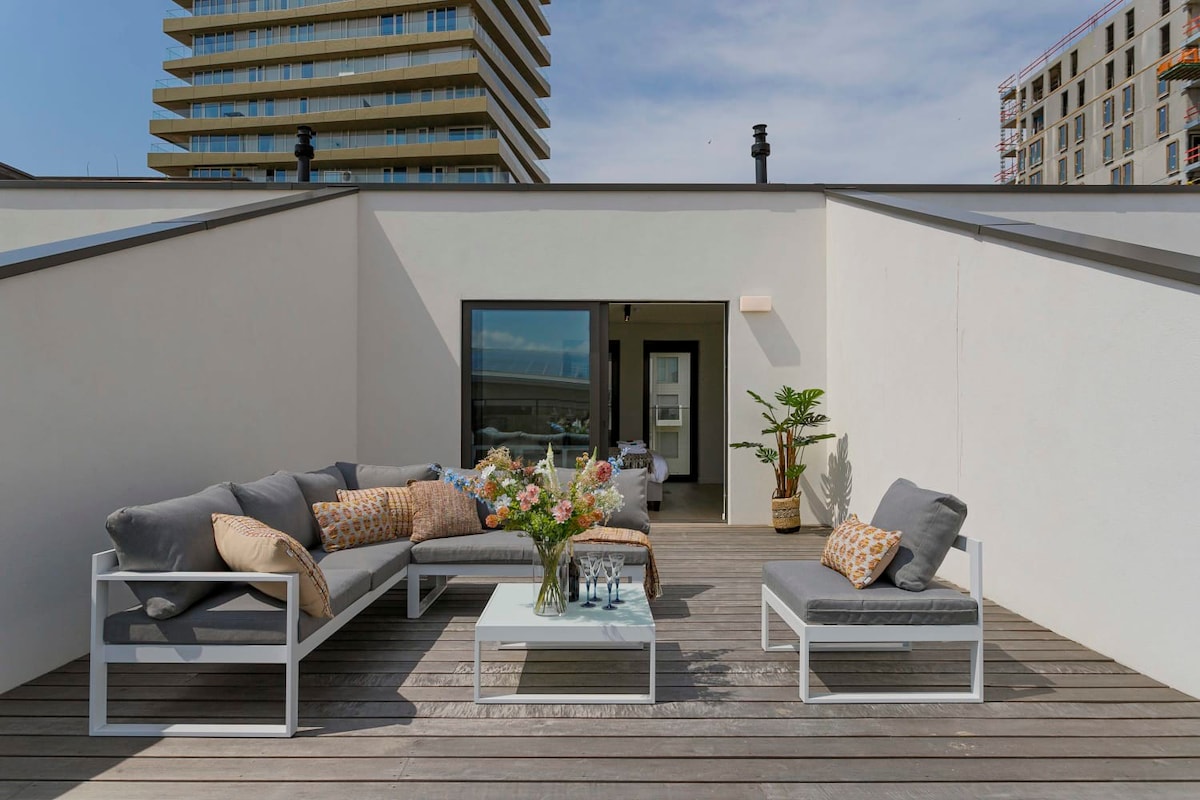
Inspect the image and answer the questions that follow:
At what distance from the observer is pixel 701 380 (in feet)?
37.9

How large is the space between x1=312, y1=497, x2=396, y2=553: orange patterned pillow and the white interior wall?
7.55 m

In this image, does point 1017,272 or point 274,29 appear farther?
point 274,29

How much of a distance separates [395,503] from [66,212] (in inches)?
183

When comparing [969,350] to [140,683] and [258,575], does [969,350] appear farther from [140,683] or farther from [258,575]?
[140,683]

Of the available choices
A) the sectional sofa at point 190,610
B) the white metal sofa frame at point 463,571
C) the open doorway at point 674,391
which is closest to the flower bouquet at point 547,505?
the sectional sofa at point 190,610

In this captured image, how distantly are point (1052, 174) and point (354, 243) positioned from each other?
49.9m

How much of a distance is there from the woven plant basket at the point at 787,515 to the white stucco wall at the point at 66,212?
6052 millimetres

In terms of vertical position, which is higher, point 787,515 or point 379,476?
point 379,476

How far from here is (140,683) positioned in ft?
10.00

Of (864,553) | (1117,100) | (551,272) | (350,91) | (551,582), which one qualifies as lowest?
(551,582)

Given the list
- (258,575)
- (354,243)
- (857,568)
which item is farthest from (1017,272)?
(354,243)

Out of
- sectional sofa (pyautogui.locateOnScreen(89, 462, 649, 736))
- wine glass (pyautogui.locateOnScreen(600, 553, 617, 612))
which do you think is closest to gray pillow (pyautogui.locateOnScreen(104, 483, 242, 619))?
sectional sofa (pyautogui.locateOnScreen(89, 462, 649, 736))

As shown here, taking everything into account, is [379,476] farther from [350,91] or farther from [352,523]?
[350,91]

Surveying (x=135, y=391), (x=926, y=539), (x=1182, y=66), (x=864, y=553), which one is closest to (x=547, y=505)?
(x=864, y=553)
